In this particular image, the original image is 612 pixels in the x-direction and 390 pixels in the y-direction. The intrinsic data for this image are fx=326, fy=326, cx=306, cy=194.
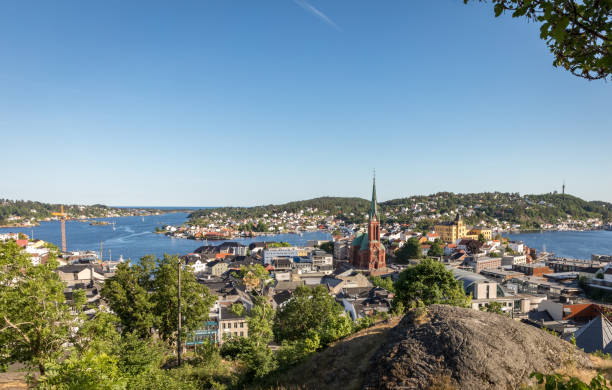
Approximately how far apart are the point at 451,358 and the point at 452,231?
9774 centimetres

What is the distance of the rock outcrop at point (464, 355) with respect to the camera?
6297 millimetres

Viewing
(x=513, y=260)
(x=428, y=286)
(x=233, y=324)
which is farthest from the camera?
(x=513, y=260)

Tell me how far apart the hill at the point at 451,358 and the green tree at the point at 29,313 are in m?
6.02

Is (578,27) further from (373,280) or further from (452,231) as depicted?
(452,231)

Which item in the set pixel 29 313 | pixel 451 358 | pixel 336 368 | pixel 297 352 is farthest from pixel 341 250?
pixel 451 358

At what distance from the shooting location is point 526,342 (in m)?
7.43

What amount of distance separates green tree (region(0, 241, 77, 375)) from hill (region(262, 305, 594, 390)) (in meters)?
6.02

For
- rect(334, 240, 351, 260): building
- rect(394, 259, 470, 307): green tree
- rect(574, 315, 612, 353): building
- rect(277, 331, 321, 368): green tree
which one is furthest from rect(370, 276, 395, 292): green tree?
rect(277, 331, 321, 368): green tree

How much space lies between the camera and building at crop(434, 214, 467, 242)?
9531 cm

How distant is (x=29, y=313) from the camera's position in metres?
8.52

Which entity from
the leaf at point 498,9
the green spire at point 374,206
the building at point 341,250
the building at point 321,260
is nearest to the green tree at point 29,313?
the leaf at point 498,9

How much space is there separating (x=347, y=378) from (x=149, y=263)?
11.0 metres

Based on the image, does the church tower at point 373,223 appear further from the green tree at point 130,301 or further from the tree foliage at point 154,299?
the green tree at point 130,301

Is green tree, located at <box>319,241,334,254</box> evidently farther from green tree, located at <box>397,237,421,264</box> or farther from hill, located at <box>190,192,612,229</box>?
hill, located at <box>190,192,612,229</box>
